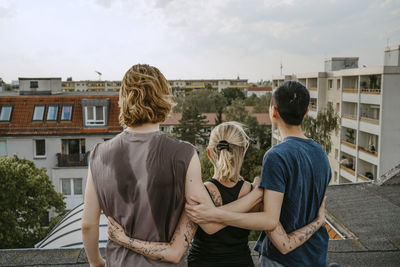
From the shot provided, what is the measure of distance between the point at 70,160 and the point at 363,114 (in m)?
22.7

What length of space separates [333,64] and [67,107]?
27.6 meters

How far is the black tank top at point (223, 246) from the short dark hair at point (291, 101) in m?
0.62

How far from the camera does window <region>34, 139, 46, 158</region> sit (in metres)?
22.4

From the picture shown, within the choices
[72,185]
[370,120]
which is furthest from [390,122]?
[72,185]

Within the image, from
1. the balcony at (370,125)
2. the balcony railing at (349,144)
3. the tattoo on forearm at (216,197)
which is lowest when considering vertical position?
the balcony railing at (349,144)

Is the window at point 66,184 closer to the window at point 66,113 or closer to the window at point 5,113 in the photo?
the window at point 66,113

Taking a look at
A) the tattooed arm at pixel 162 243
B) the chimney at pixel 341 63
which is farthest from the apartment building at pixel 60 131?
the chimney at pixel 341 63

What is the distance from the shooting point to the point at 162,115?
2.18 metres

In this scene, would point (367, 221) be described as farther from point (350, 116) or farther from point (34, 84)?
point (350, 116)

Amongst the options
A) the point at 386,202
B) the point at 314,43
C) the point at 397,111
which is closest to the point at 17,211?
the point at 386,202

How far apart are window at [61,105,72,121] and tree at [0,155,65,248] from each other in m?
10.3

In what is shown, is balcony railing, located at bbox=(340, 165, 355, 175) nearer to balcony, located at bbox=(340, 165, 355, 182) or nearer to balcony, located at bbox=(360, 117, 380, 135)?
balcony, located at bbox=(340, 165, 355, 182)

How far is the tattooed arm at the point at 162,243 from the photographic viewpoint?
6.95 feet

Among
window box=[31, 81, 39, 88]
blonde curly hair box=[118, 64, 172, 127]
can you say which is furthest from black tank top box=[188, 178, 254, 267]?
window box=[31, 81, 39, 88]
